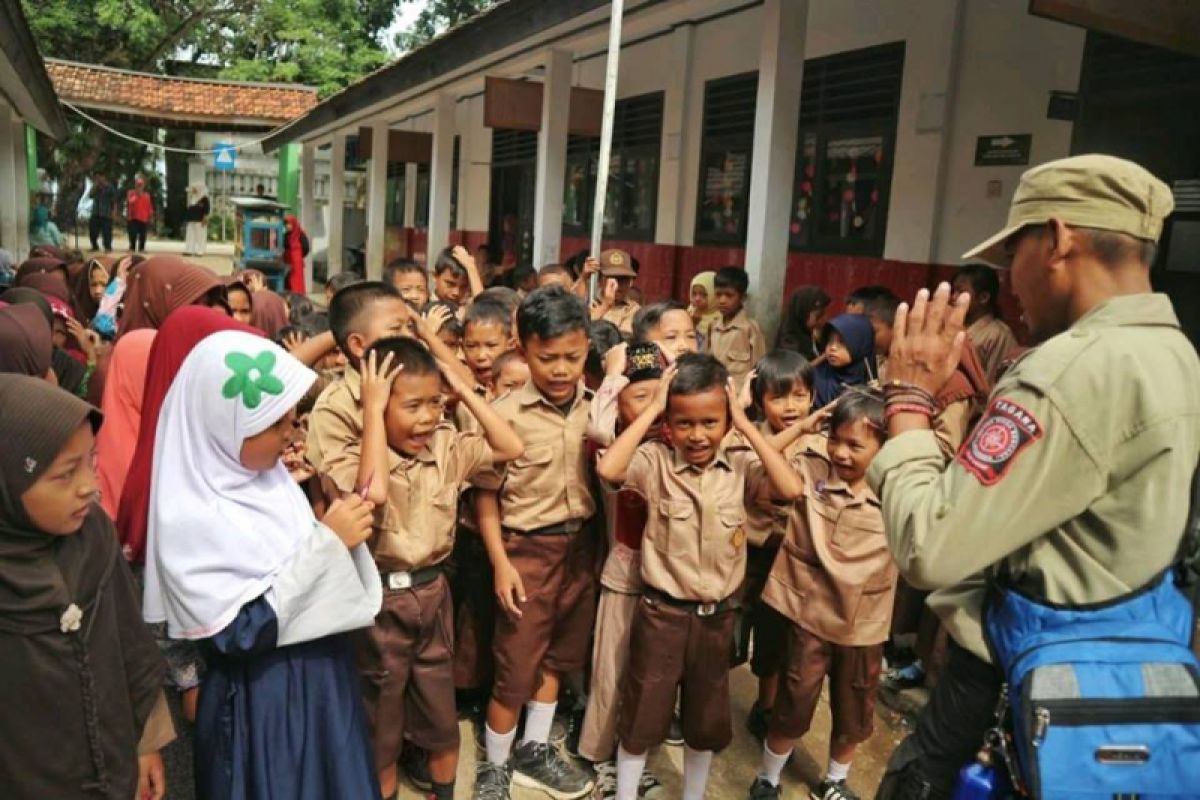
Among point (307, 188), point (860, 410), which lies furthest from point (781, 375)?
point (307, 188)

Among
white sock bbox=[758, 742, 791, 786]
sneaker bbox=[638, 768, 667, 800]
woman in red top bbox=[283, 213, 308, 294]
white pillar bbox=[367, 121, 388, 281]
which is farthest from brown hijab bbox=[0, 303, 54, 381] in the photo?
woman in red top bbox=[283, 213, 308, 294]

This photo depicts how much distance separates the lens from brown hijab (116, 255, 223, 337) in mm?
3156

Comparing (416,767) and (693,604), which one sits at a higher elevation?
(693,604)

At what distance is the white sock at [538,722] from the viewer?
2.89 meters

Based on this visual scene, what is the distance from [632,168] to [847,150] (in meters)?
3.15

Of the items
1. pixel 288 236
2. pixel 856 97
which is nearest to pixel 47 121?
pixel 288 236

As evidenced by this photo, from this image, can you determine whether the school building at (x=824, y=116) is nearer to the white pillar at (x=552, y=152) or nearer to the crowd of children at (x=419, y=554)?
the white pillar at (x=552, y=152)

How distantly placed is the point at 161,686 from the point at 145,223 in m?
22.9

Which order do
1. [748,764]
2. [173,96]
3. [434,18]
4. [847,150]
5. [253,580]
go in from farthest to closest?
[434,18]
[173,96]
[847,150]
[748,764]
[253,580]

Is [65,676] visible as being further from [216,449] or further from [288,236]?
[288,236]

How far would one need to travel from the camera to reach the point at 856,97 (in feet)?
21.1

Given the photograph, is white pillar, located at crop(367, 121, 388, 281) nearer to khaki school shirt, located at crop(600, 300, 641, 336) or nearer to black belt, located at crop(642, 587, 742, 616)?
khaki school shirt, located at crop(600, 300, 641, 336)

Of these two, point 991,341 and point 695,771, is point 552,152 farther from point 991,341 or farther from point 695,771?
point 695,771

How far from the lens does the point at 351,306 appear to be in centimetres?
287
